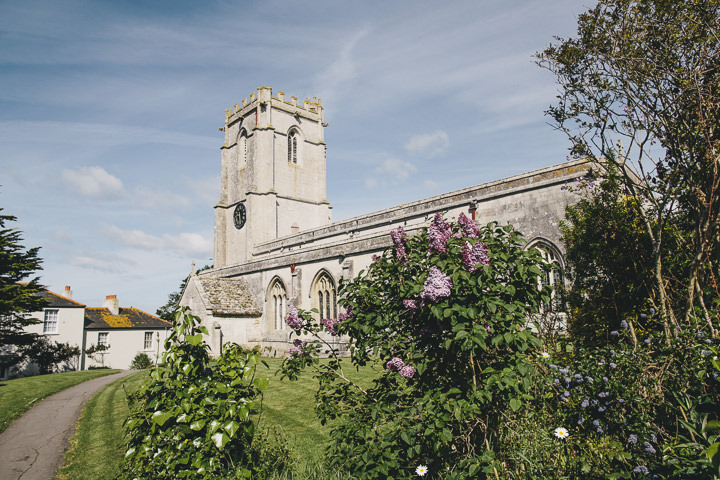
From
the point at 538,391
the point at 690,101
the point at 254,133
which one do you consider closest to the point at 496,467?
the point at 538,391

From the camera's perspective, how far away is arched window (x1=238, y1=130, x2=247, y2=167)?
131 feet

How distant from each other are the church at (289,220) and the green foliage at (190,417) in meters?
2.57

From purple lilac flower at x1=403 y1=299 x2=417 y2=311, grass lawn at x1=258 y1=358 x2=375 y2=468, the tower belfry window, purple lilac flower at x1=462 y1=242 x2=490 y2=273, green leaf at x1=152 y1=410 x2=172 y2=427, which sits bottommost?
grass lawn at x1=258 y1=358 x2=375 y2=468

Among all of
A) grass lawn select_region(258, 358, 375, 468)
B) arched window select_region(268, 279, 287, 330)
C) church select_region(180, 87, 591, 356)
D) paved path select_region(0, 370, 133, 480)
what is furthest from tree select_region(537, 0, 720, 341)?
arched window select_region(268, 279, 287, 330)

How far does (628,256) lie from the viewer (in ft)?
26.5

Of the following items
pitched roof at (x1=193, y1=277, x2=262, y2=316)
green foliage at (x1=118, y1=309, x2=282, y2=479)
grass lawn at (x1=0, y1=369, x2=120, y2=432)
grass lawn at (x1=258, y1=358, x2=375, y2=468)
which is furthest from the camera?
pitched roof at (x1=193, y1=277, x2=262, y2=316)

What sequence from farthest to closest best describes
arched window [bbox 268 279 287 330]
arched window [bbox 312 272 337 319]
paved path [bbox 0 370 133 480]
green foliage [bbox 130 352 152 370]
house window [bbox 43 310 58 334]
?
green foliage [bbox 130 352 152 370]
house window [bbox 43 310 58 334]
arched window [bbox 268 279 287 330]
arched window [bbox 312 272 337 319]
paved path [bbox 0 370 133 480]

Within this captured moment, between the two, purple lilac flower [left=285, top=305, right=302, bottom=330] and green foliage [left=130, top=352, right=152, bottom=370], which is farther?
green foliage [left=130, top=352, right=152, bottom=370]

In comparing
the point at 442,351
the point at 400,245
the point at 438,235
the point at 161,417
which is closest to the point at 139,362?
the point at 161,417

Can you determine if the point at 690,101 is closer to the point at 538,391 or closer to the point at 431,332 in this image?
the point at 538,391

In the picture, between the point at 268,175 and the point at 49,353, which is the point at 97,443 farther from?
the point at 268,175

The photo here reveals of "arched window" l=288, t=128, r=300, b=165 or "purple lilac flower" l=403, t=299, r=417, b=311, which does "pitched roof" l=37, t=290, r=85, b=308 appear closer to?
"arched window" l=288, t=128, r=300, b=165

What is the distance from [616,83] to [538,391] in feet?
18.1

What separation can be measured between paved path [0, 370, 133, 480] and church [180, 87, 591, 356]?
651cm
